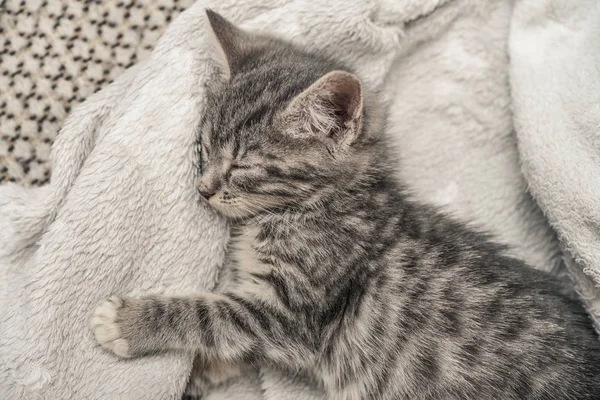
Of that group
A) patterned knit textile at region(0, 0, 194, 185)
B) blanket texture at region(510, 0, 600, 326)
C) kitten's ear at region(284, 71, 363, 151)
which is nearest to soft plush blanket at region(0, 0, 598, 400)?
blanket texture at region(510, 0, 600, 326)

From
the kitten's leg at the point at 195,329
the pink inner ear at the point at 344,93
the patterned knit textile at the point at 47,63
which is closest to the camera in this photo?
the pink inner ear at the point at 344,93

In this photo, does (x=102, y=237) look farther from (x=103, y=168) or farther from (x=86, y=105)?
(x=86, y=105)

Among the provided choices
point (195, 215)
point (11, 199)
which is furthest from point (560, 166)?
point (11, 199)

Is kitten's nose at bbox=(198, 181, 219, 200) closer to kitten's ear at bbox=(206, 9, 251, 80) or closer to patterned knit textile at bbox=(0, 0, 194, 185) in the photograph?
kitten's ear at bbox=(206, 9, 251, 80)

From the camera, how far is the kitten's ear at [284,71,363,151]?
1149mm

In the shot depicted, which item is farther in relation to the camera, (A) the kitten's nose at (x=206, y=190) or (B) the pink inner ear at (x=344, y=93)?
(A) the kitten's nose at (x=206, y=190)

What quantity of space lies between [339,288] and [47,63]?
99 cm

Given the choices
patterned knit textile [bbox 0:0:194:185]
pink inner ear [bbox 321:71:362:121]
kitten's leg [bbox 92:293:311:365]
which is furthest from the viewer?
patterned knit textile [bbox 0:0:194:185]

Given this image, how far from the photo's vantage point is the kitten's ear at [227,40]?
132cm

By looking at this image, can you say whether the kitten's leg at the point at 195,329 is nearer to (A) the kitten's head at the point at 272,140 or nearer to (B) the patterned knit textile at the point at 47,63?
(A) the kitten's head at the point at 272,140

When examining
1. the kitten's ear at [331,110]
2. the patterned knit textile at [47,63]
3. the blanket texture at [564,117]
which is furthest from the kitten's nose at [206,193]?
the blanket texture at [564,117]

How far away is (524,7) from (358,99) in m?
0.84

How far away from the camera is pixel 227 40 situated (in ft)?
4.41

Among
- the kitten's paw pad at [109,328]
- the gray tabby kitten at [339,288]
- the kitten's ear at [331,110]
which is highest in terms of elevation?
the kitten's ear at [331,110]
